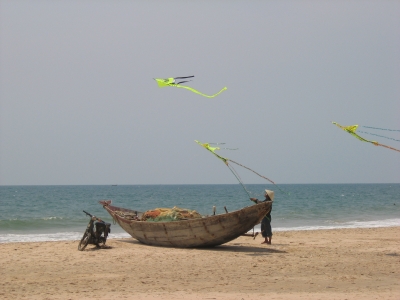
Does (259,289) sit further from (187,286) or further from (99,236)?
(99,236)

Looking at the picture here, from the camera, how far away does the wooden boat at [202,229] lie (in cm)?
1272

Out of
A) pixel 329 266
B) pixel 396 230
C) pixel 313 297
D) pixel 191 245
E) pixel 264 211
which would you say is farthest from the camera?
pixel 396 230

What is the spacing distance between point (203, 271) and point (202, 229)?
8.68ft

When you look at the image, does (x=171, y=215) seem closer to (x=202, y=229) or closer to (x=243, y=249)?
(x=202, y=229)

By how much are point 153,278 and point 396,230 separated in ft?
45.0

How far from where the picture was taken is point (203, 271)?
10.6 metres

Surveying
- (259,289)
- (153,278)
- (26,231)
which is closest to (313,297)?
(259,289)

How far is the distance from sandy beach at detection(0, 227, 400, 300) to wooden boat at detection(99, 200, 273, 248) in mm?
297

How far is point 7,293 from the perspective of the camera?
872 centimetres

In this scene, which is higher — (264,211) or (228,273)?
(264,211)

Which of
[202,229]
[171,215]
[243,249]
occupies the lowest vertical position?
[243,249]

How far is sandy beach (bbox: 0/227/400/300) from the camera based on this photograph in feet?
28.7

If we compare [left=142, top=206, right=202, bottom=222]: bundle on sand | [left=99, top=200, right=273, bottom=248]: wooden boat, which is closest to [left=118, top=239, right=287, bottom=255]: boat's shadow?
[left=99, top=200, right=273, bottom=248]: wooden boat

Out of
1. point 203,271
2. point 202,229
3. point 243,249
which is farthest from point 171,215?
point 203,271
